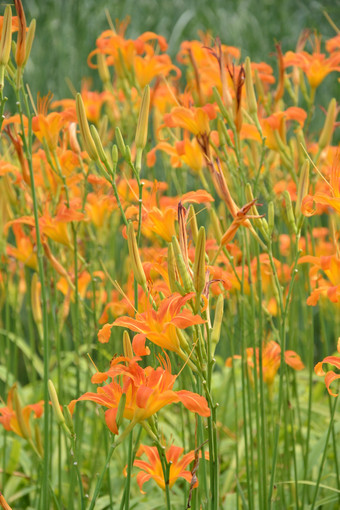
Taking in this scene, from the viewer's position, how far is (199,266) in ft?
2.54

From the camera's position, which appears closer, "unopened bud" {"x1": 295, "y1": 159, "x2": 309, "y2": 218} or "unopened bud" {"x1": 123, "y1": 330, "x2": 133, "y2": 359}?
"unopened bud" {"x1": 123, "y1": 330, "x2": 133, "y2": 359}

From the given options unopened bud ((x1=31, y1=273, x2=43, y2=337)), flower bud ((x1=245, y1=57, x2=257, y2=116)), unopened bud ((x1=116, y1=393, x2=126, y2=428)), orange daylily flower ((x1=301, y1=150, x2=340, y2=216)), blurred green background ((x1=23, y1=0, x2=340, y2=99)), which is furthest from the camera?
blurred green background ((x1=23, y1=0, x2=340, y2=99))

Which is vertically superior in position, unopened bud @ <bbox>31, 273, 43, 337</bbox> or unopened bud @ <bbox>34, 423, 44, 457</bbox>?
unopened bud @ <bbox>31, 273, 43, 337</bbox>

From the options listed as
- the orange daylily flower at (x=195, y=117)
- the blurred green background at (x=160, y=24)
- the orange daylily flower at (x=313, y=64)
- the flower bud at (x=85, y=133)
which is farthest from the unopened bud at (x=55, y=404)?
the blurred green background at (x=160, y=24)

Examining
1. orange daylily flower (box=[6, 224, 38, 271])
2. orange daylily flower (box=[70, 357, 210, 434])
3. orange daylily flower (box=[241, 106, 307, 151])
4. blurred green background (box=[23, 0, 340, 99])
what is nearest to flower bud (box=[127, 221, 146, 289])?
orange daylily flower (box=[70, 357, 210, 434])

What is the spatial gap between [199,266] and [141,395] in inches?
6.4

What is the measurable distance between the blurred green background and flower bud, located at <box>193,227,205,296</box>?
285 centimetres

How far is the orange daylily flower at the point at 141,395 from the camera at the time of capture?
0.74 m

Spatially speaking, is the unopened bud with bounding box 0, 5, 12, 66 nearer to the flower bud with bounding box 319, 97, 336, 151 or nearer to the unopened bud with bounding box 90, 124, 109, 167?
the unopened bud with bounding box 90, 124, 109, 167

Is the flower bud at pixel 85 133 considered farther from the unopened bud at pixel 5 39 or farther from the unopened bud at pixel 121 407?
the unopened bud at pixel 121 407

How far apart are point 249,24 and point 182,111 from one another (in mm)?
2930

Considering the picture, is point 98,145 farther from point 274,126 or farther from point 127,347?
point 274,126

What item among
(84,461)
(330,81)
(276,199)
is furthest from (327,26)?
(84,461)

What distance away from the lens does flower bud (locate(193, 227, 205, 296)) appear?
2.50 feet
